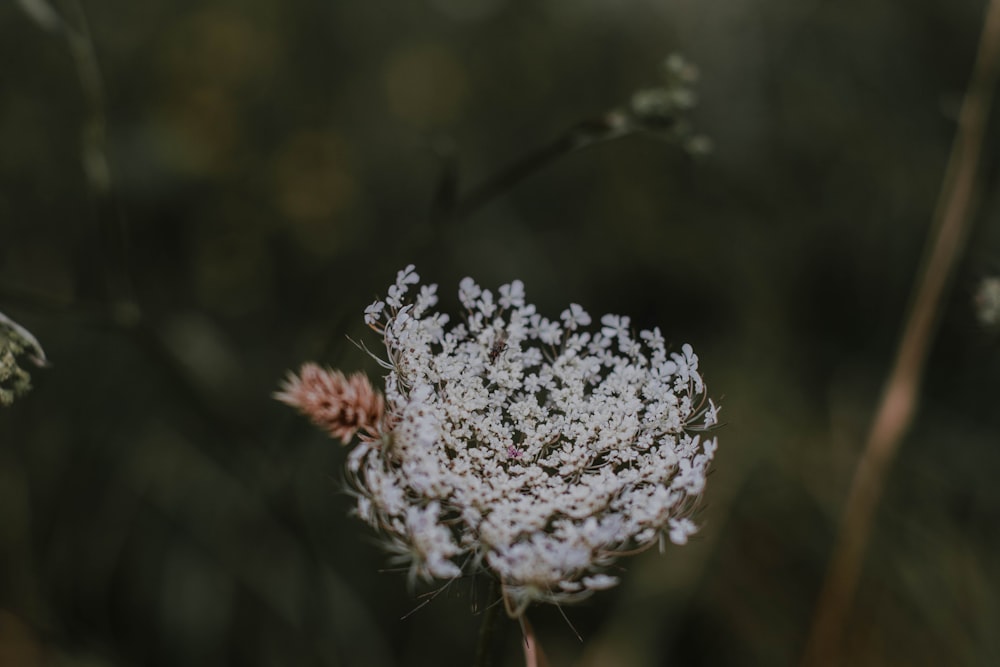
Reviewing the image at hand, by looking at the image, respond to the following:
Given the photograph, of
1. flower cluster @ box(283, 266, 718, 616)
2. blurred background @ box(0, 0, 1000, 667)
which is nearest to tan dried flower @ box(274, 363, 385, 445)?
flower cluster @ box(283, 266, 718, 616)

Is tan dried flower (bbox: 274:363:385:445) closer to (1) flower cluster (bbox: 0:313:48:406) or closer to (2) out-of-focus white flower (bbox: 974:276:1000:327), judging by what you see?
(1) flower cluster (bbox: 0:313:48:406)

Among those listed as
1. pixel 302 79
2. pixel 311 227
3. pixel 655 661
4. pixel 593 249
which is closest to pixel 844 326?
pixel 593 249

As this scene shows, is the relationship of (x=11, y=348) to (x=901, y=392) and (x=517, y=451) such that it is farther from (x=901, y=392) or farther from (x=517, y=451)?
(x=901, y=392)

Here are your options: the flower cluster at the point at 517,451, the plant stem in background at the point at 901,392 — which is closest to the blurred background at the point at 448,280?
the plant stem in background at the point at 901,392

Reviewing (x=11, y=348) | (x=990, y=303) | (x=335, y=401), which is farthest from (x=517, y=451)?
(x=990, y=303)

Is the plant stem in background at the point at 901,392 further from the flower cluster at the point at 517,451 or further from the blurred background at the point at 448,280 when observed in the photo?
the flower cluster at the point at 517,451

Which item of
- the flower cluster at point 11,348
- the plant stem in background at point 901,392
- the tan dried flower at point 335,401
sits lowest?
the tan dried flower at point 335,401
